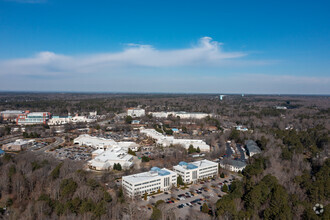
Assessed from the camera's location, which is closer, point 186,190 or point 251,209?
point 251,209

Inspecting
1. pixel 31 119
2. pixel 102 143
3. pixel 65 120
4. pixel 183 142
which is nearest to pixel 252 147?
pixel 183 142

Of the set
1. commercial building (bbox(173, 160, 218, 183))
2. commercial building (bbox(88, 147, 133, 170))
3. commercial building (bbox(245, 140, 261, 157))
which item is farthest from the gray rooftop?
commercial building (bbox(88, 147, 133, 170))

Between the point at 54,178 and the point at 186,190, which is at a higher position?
the point at 54,178

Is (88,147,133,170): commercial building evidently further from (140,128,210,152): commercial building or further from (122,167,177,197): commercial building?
(140,128,210,152): commercial building

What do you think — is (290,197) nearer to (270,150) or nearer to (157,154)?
(270,150)

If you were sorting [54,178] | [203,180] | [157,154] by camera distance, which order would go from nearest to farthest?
[54,178] → [203,180] → [157,154]

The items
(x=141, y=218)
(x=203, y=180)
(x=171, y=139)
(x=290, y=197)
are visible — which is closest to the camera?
(x=141, y=218)

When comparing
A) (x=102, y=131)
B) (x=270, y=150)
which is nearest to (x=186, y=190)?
(x=270, y=150)
